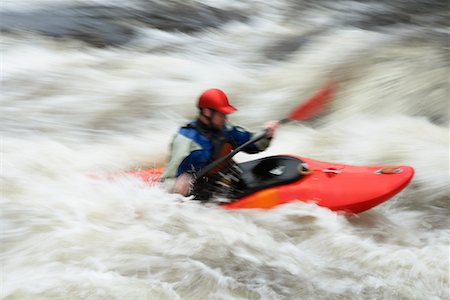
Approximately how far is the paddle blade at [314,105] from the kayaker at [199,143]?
0.87 metres

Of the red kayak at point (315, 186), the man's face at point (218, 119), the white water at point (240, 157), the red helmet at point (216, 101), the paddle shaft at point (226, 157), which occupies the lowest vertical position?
the white water at point (240, 157)

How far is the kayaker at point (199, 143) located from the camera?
2705mm

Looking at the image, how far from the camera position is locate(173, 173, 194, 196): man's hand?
2684 mm

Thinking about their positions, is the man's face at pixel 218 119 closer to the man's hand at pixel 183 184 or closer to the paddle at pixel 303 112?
the paddle at pixel 303 112

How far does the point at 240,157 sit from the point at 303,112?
558 millimetres

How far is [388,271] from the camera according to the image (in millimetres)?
2666

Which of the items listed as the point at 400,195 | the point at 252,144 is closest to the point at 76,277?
the point at 252,144

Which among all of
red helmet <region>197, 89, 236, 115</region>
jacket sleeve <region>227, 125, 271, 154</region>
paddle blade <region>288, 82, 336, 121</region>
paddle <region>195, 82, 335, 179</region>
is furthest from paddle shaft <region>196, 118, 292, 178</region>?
paddle blade <region>288, 82, 336, 121</region>

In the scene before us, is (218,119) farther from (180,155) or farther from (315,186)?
(315,186)

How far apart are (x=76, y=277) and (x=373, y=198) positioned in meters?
1.55

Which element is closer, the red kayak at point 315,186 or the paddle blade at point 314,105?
the red kayak at point 315,186

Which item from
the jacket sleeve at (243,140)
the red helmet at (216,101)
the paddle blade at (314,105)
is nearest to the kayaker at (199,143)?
the red helmet at (216,101)

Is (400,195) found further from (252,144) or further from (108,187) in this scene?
(108,187)

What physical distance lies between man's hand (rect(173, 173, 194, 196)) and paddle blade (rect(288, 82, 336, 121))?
3.51ft
